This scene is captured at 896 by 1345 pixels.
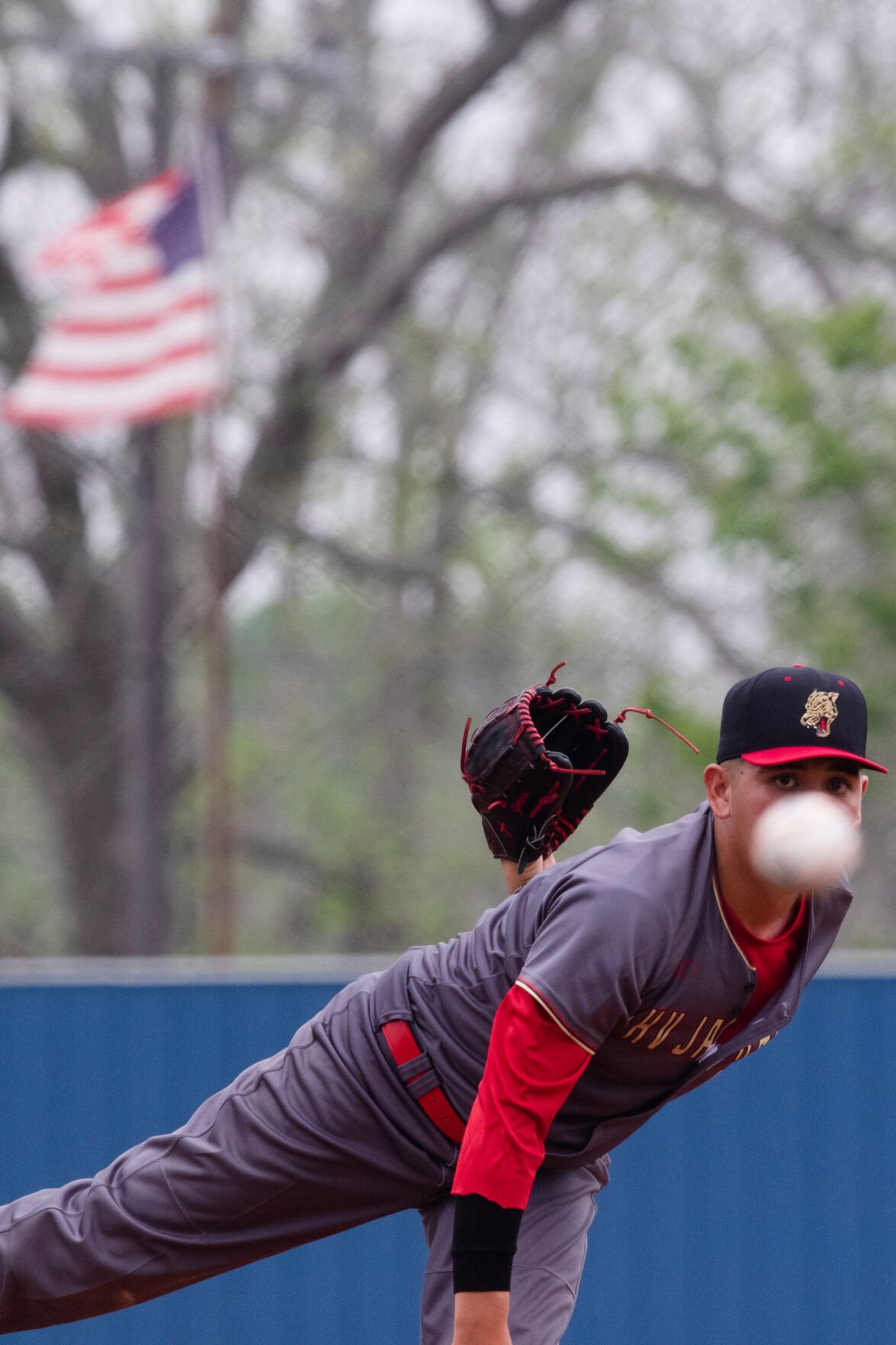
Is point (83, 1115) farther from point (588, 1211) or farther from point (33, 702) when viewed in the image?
point (33, 702)

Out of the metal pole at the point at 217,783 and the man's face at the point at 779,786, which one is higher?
the metal pole at the point at 217,783

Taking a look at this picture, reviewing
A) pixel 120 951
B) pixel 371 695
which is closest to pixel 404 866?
pixel 371 695

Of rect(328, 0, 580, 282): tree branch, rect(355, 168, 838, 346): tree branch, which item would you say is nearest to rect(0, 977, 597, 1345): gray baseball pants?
rect(355, 168, 838, 346): tree branch

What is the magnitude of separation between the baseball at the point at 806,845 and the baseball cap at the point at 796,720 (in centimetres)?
8

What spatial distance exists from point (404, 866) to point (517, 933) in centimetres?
1021

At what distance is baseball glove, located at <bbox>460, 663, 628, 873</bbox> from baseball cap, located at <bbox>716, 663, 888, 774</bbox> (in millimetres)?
617

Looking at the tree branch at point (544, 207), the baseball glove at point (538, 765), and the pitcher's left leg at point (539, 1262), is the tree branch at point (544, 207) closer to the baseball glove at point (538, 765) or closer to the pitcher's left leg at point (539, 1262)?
the baseball glove at point (538, 765)

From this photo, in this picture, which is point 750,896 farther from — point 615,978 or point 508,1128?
point 508,1128

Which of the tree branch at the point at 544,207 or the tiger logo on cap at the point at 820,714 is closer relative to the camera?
the tiger logo on cap at the point at 820,714

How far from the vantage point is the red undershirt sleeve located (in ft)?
8.24

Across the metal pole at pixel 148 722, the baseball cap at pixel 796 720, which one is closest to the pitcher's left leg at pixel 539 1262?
the baseball cap at pixel 796 720

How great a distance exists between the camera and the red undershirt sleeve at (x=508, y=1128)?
251 centimetres

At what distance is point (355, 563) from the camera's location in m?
12.9

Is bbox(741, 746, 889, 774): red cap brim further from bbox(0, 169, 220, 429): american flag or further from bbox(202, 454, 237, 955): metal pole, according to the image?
bbox(202, 454, 237, 955): metal pole
